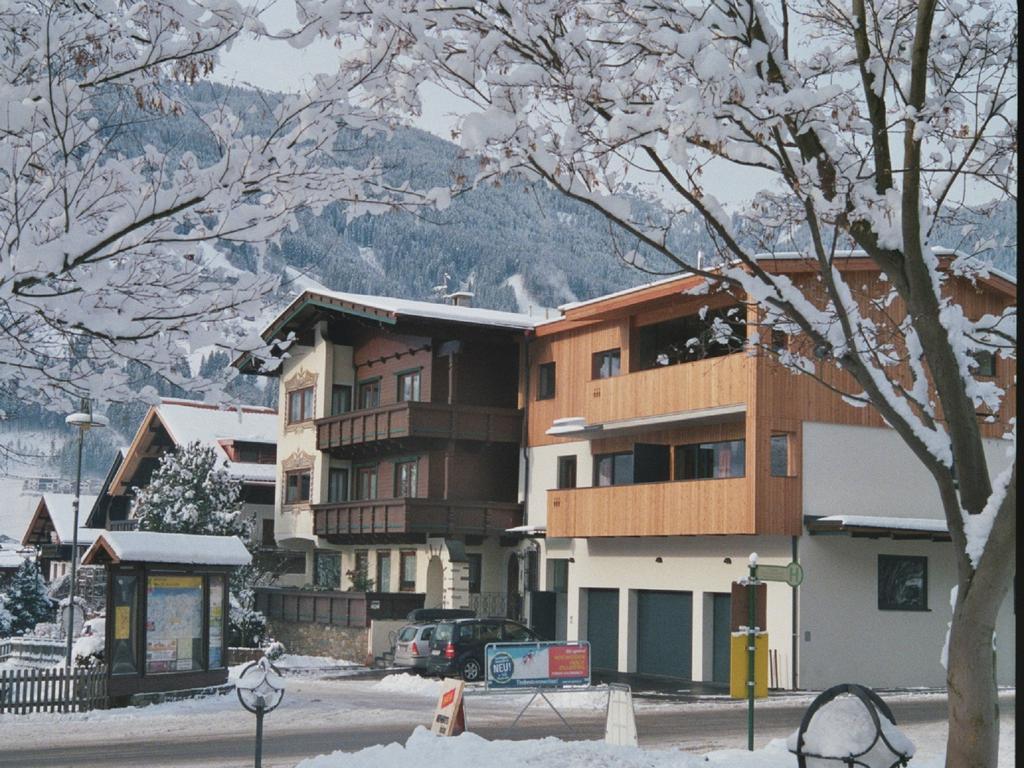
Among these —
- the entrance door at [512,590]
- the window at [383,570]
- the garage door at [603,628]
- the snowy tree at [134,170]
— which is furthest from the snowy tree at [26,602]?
the snowy tree at [134,170]

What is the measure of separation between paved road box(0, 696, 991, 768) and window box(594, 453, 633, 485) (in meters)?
12.6

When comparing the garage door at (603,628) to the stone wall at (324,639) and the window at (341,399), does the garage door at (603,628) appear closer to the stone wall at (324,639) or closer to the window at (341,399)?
the stone wall at (324,639)

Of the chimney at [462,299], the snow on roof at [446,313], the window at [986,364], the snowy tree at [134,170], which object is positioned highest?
the chimney at [462,299]

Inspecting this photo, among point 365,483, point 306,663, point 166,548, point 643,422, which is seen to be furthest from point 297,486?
point 166,548

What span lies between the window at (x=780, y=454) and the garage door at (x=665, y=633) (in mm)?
4293

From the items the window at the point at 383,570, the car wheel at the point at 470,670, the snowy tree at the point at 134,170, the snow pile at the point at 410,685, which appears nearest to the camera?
the snowy tree at the point at 134,170

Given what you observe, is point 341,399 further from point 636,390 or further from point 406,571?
point 636,390

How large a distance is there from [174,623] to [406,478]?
19.4 metres

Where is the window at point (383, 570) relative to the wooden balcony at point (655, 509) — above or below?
Answer: below

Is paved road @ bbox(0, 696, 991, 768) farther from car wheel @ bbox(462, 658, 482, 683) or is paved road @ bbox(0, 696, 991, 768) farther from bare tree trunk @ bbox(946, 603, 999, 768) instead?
bare tree trunk @ bbox(946, 603, 999, 768)

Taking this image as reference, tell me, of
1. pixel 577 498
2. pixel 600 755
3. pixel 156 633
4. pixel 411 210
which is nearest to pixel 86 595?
pixel 577 498

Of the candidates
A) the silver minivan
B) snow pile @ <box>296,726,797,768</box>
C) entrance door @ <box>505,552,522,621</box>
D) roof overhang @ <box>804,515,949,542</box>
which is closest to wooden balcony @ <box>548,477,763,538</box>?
roof overhang @ <box>804,515,949,542</box>

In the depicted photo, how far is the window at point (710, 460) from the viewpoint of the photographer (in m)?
34.6

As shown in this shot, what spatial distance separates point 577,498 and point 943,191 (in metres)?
27.0
